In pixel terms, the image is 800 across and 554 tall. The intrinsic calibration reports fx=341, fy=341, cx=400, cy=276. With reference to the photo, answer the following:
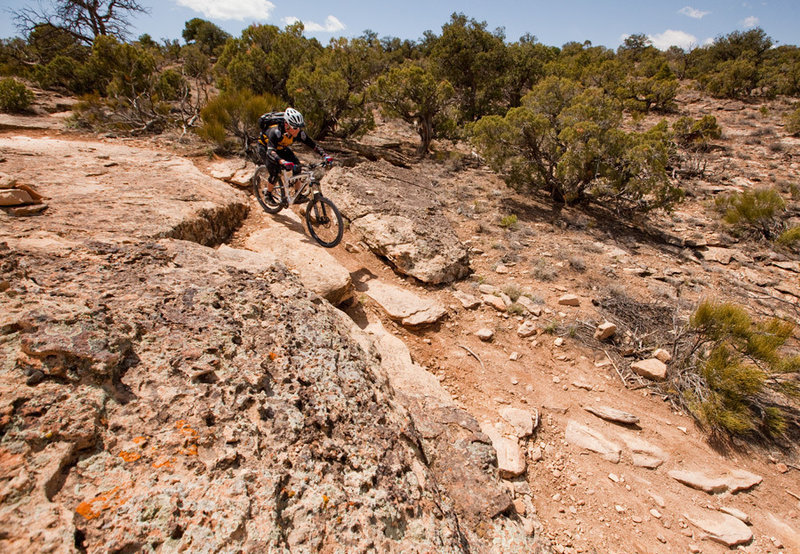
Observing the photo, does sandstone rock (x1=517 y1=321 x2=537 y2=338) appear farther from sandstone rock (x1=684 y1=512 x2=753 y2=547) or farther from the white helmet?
the white helmet

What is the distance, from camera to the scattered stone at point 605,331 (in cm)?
425

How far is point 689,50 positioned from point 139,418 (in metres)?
42.3

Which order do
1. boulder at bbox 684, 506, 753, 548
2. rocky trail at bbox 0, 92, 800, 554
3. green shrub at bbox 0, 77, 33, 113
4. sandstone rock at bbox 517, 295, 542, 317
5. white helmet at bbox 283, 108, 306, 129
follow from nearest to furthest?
rocky trail at bbox 0, 92, 800, 554, boulder at bbox 684, 506, 753, 548, white helmet at bbox 283, 108, 306, 129, sandstone rock at bbox 517, 295, 542, 317, green shrub at bbox 0, 77, 33, 113

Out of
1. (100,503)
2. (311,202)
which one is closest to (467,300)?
(311,202)

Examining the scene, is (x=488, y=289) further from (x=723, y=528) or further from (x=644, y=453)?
(x=723, y=528)

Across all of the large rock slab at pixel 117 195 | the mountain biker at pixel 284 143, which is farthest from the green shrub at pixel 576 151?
the large rock slab at pixel 117 195

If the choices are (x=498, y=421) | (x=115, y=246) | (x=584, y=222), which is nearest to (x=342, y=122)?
(x=584, y=222)

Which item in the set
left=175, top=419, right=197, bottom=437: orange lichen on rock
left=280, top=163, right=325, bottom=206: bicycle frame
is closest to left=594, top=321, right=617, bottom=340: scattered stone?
left=280, top=163, right=325, bottom=206: bicycle frame

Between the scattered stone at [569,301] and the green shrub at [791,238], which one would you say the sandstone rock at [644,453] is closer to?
the scattered stone at [569,301]

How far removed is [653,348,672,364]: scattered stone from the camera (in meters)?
3.99

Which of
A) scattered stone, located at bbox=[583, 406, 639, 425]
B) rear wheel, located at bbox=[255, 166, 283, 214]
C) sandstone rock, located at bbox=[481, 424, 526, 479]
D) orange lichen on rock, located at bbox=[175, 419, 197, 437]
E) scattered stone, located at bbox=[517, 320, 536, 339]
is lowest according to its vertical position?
sandstone rock, located at bbox=[481, 424, 526, 479]

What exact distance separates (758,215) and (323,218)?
997cm

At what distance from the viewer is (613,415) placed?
3389 millimetres

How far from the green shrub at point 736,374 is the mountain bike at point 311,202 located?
14.5ft
